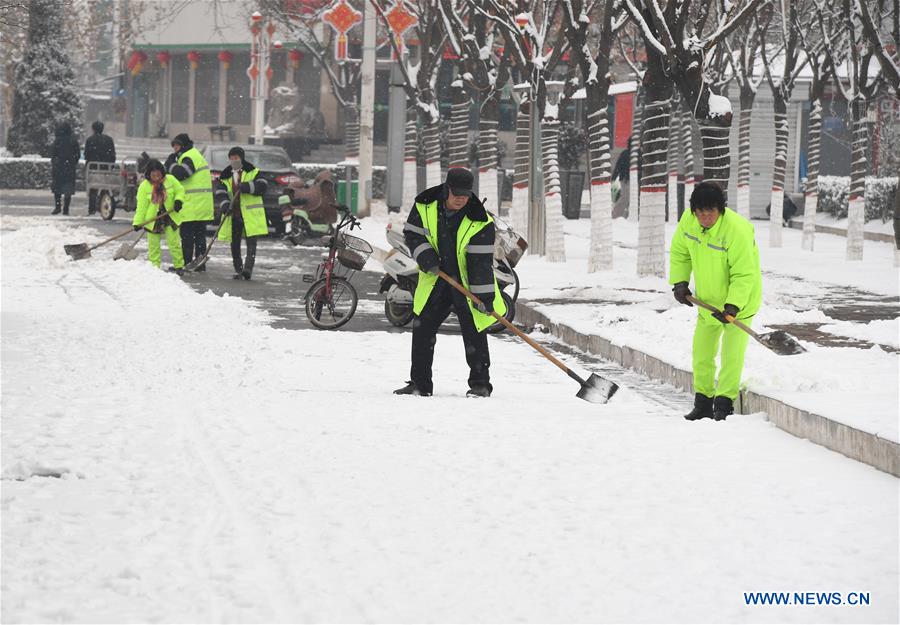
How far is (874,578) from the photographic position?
6.13 metres

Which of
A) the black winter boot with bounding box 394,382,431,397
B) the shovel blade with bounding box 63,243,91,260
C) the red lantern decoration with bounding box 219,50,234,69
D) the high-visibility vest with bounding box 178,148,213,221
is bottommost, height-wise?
the black winter boot with bounding box 394,382,431,397

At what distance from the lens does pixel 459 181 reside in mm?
10438

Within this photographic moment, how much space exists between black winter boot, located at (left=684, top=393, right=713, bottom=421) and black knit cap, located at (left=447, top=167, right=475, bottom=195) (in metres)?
1.95

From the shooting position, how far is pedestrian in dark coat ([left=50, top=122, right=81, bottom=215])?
1319 inches

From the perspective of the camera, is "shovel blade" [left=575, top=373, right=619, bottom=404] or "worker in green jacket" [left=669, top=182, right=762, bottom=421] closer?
"worker in green jacket" [left=669, top=182, right=762, bottom=421]

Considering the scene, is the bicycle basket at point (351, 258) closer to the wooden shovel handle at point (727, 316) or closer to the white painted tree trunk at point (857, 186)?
the wooden shovel handle at point (727, 316)

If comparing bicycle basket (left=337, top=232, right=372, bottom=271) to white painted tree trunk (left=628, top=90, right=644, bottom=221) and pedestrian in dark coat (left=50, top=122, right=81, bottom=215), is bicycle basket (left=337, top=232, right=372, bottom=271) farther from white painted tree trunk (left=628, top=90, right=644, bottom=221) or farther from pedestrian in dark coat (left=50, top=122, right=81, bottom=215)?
white painted tree trunk (left=628, top=90, right=644, bottom=221)

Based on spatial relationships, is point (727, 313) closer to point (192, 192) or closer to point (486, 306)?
point (486, 306)

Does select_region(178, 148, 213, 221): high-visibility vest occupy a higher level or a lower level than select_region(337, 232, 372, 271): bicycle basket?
higher

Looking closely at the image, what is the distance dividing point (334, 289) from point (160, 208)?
598 centimetres

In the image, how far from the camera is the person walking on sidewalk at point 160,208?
20.1 meters

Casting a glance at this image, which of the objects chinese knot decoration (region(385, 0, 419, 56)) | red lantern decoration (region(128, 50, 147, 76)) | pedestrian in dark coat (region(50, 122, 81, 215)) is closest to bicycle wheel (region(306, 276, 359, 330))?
chinese knot decoration (region(385, 0, 419, 56))

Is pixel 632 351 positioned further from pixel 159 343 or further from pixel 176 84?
pixel 176 84

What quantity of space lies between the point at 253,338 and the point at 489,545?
746cm
